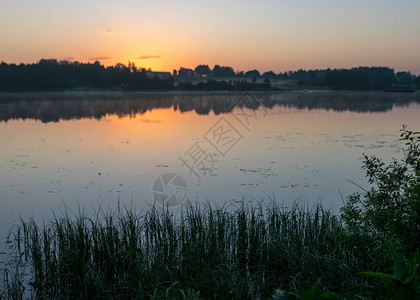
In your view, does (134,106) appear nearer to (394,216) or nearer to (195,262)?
(195,262)

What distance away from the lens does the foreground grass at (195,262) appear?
4.76m

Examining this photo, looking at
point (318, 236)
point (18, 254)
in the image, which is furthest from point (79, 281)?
point (318, 236)

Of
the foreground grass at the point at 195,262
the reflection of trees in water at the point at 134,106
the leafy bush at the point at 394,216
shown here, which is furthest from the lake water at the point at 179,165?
the reflection of trees in water at the point at 134,106

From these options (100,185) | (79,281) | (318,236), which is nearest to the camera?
(79,281)

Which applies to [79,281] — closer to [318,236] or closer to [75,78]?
[318,236]

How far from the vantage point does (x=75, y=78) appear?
114 metres

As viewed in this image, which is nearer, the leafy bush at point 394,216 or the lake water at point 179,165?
the leafy bush at point 394,216

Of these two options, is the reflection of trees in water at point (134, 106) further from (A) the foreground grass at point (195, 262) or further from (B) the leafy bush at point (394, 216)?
(B) the leafy bush at point (394, 216)

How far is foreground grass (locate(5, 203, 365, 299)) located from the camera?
4758 mm

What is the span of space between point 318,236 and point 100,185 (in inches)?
280

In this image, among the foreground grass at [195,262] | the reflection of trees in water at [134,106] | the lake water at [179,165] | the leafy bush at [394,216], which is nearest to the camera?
the leafy bush at [394,216]

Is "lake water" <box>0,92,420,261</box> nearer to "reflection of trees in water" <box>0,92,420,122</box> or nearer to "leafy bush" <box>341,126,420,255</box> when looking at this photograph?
"leafy bush" <box>341,126,420,255</box>

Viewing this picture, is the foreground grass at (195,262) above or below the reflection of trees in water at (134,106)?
below

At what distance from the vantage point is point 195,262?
529cm
